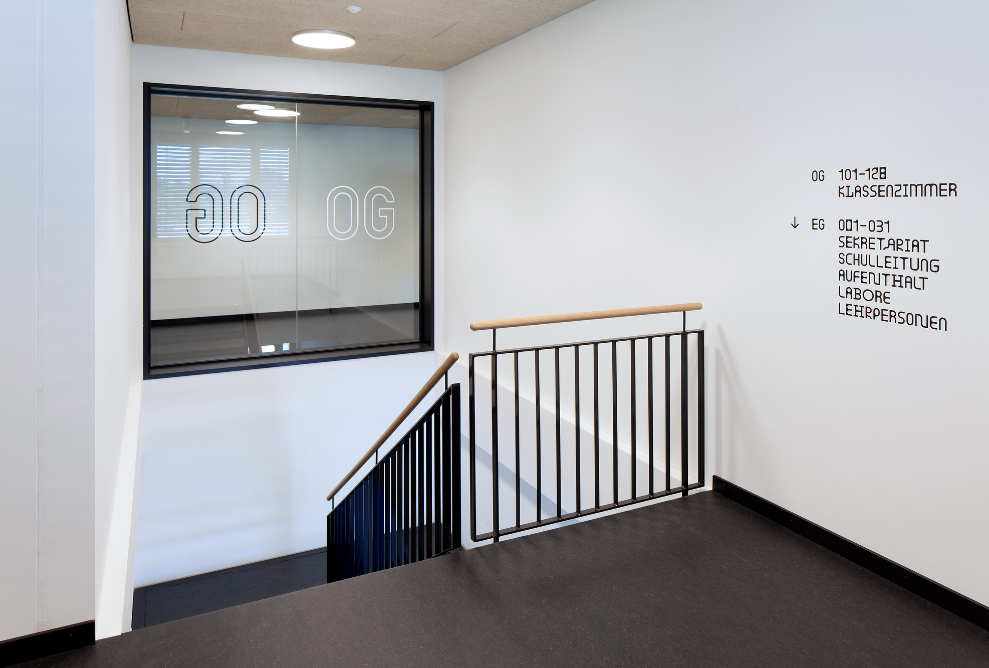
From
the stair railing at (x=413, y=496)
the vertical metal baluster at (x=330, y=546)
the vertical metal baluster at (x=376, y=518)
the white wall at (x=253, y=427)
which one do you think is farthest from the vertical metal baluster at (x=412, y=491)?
the white wall at (x=253, y=427)

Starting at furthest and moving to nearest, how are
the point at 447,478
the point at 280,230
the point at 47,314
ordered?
the point at 280,230 < the point at 447,478 < the point at 47,314

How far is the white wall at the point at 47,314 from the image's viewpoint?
A: 201 cm

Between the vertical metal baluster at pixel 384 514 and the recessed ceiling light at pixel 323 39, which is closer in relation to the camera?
the vertical metal baluster at pixel 384 514

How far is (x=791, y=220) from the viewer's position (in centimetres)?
301

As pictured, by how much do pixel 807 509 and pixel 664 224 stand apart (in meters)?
1.54

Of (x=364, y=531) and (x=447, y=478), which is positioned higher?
(x=447, y=478)

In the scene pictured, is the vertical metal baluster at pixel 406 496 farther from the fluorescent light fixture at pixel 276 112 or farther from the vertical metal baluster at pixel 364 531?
the fluorescent light fixture at pixel 276 112

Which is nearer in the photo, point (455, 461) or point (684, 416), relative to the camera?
point (455, 461)

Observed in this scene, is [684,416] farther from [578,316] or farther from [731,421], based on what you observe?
[578,316]

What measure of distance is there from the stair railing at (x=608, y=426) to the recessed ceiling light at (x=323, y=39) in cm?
247

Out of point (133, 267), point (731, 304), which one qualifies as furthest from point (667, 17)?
point (133, 267)

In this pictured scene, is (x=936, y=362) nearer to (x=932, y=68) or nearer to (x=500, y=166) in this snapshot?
(x=932, y=68)

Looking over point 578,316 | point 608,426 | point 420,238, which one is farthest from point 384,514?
point 420,238

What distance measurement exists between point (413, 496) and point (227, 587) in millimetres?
3024
